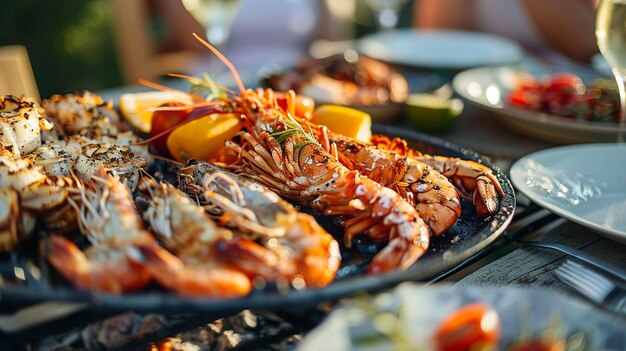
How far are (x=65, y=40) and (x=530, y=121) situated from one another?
4.70m

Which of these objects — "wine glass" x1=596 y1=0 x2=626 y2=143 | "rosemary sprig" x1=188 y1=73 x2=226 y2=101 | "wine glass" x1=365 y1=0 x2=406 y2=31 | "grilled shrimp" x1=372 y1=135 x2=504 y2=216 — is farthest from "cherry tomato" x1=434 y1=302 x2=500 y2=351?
"wine glass" x1=365 y1=0 x2=406 y2=31

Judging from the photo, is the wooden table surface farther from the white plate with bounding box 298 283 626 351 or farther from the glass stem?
the glass stem

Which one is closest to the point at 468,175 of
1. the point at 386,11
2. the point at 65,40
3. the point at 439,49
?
the point at 439,49

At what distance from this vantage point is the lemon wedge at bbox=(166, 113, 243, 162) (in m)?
1.57

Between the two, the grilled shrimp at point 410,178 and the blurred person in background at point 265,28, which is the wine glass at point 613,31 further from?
the blurred person in background at point 265,28

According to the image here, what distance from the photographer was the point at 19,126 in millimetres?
1412

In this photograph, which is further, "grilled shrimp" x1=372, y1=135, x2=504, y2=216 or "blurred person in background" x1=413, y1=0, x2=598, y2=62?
"blurred person in background" x1=413, y1=0, x2=598, y2=62

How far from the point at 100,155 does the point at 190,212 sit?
45 centimetres

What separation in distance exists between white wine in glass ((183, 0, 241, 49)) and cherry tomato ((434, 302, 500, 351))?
6.38ft

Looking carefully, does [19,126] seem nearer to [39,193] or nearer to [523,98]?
[39,193]

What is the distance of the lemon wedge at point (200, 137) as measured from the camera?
1574 millimetres

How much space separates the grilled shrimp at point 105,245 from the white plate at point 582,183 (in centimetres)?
93

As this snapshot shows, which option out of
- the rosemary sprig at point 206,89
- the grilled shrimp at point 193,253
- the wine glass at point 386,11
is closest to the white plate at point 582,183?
the grilled shrimp at point 193,253

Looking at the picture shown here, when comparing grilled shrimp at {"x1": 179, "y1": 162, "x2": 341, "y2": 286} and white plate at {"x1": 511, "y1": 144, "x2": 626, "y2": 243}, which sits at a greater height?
grilled shrimp at {"x1": 179, "y1": 162, "x2": 341, "y2": 286}
